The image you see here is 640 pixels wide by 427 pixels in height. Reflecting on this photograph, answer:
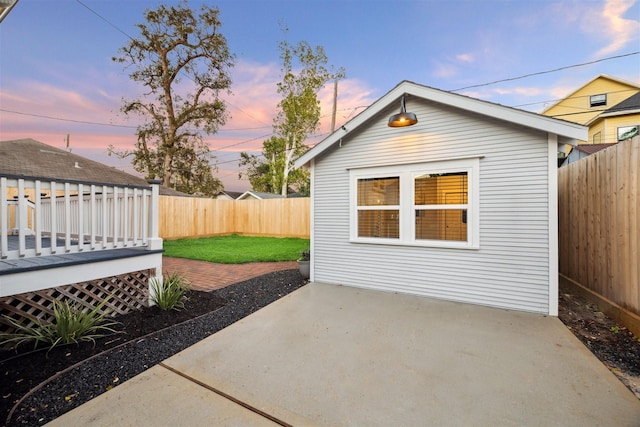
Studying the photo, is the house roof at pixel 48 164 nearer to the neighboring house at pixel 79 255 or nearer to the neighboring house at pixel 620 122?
→ the neighboring house at pixel 79 255

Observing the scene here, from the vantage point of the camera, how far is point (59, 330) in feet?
9.08

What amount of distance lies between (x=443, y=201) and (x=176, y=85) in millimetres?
18637

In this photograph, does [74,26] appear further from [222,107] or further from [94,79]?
[222,107]

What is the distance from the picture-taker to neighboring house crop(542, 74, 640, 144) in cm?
1277

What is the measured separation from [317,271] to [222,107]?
16206 millimetres

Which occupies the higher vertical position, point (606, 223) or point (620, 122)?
point (620, 122)

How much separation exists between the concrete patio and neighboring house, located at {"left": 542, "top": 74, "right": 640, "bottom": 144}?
51.2ft

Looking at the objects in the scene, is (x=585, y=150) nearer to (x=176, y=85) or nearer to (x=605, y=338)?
(x=605, y=338)

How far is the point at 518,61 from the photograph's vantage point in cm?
886

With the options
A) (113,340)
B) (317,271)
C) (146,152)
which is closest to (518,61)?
(317,271)

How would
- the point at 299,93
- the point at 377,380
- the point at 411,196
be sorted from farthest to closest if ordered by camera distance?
the point at 299,93, the point at 411,196, the point at 377,380

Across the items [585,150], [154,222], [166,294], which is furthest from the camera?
[585,150]

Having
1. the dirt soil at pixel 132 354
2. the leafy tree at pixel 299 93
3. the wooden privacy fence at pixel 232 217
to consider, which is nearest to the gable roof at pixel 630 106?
the leafy tree at pixel 299 93

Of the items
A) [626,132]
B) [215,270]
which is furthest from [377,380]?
[626,132]
